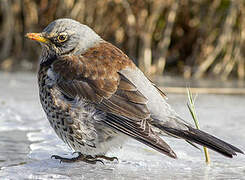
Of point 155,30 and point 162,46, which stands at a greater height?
point 155,30

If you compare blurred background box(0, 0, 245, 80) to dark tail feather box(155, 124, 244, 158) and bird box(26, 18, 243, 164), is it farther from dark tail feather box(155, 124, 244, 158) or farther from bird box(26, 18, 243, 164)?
dark tail feather box(155, 124, 244, 158)

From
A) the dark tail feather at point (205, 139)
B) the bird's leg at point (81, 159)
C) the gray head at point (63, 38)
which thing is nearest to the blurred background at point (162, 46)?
the gray head at point (63, 38)

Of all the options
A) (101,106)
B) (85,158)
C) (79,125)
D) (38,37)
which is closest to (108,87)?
(101,106)

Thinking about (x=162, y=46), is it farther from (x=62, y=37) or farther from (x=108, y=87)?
(x=108, y=87)

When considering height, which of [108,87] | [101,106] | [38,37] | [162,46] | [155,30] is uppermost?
[155,30]

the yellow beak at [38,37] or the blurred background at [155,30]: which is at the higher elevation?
the blurred background at [155,30]

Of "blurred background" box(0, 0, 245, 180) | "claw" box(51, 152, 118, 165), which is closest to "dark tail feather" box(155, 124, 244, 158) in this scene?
"claw" box(51, 152, 118, 165)

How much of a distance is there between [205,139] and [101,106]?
0.78m

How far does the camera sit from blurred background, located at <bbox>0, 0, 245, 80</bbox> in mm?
7727

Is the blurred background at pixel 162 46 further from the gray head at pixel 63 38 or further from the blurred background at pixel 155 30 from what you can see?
the gray head at pixel 63 38

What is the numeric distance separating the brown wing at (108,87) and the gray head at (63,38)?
10 centimetres

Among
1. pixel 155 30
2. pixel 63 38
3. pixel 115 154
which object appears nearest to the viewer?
pixel 115 154

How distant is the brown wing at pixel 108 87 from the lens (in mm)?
3332

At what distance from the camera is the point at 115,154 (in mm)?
3791
